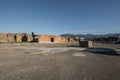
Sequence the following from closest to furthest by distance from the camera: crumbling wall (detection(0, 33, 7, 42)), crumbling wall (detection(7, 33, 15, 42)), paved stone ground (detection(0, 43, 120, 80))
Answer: paved stone ground (detection(0, 43, 120, 80)), crumbling wall (detection(0, 33, 7, 42)), crumbling wall (detection(7, 33, 15, 42))

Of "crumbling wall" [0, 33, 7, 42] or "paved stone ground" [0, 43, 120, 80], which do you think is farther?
"crumbling wall" [0, 33, 7, 42]

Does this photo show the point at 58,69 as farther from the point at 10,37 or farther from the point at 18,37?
the point at 18,37

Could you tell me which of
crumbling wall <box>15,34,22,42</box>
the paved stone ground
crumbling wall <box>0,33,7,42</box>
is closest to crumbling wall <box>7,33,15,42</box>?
crumbling wall <box>15,34,22,42</box>

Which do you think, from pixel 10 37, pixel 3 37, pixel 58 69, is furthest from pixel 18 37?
pixel 58 69

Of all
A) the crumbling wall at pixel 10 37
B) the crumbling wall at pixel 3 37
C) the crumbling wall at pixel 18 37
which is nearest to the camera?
the crumbling wall at pixel 3 37

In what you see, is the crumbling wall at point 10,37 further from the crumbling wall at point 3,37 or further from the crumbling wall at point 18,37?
the crumbling wall at point 3,37

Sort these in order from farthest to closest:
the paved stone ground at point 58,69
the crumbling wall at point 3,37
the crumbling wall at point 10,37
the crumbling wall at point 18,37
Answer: the crumbling wall at point 18,37, the crumbling wall at point 10,37, the crumbling wall at point 3,37, the paved stone ground at point 58,69

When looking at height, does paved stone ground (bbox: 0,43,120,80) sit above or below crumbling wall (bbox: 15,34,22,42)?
below

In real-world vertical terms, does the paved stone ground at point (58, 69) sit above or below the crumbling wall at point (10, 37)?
below

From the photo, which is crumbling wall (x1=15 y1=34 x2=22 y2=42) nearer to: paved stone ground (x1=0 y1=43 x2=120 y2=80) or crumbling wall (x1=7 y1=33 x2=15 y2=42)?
crumbling wall (x1=7 y1=33 x2=15 y2=42)

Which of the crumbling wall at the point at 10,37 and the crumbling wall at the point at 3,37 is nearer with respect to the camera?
the crumbling wall at the point at 3,37

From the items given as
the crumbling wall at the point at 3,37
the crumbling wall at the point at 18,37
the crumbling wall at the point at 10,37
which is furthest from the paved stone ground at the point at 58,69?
the crumbling wall at the point at 18,37

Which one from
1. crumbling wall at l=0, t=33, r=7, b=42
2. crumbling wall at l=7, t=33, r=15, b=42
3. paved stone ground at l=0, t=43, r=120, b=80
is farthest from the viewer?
crumbling wall at l=7, t=33, r=15, b=42

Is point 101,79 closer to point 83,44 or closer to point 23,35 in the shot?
point 83,44
